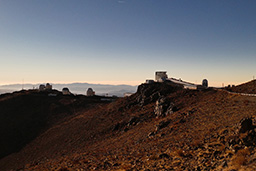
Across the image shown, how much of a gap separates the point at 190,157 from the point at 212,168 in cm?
242

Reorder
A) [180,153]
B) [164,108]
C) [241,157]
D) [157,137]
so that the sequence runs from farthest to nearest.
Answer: [164,108] → [157,137] → [180,153] → [241,157]

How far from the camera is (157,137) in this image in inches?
850

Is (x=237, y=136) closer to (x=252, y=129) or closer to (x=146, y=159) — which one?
(x=252, y=129)

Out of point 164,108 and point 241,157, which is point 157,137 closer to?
point 164,108

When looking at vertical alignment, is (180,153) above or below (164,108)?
below

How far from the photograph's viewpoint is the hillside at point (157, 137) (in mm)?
11666

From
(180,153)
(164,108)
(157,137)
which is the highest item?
(164,108)

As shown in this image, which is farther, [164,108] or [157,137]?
[164,108]

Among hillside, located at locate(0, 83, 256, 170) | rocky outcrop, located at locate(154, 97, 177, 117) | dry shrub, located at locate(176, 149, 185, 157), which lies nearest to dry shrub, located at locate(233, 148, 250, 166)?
hillside, located at locate(0, 83, 256, 170)

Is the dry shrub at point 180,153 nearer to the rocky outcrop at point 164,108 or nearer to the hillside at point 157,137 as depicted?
the hillside at point 157,137

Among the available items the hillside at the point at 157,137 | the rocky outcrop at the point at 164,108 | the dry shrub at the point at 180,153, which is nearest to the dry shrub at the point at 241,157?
the hillside at the point at 157,137

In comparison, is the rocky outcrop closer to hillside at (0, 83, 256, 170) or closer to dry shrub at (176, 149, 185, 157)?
hillside at (0, 83, 256, 170)

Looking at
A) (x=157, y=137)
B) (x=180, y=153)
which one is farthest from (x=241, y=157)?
(x=157, y=137)

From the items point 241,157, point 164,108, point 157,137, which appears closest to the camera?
point 241,157
